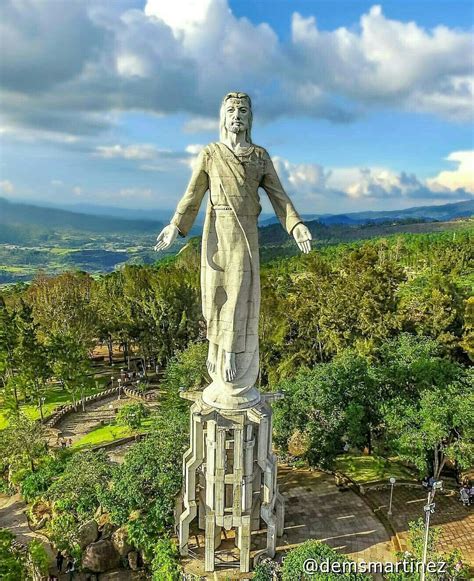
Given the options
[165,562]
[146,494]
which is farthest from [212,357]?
[165,562]

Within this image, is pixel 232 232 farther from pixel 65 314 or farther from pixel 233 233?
pixel 65 314

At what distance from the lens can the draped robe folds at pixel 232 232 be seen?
12531mm

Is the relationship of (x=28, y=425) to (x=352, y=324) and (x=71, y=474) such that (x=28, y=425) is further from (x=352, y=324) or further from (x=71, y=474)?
(x=352, y=324)

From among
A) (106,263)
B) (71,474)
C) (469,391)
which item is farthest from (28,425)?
(106,263)

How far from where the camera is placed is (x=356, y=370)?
65.0ft

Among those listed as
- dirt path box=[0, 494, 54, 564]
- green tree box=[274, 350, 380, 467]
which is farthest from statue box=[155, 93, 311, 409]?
dirt path box=[0, 494, 54, 564]

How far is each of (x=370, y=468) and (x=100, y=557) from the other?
11.2 m

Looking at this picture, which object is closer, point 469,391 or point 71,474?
point 71,474

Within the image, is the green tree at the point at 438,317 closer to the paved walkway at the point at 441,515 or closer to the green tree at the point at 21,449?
the paved walkway at the point at 441,515

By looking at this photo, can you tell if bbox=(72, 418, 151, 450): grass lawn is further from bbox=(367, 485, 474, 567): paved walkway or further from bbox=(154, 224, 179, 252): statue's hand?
bbox=(154, 224, 179, 252): statue's hand

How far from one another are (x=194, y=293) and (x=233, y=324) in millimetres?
24166

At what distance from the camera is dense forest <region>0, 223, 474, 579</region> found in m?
15.9

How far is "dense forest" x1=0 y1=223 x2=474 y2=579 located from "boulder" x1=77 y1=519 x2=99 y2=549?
0.27 meters

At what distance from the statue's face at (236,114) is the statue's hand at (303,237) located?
304 centimetres
